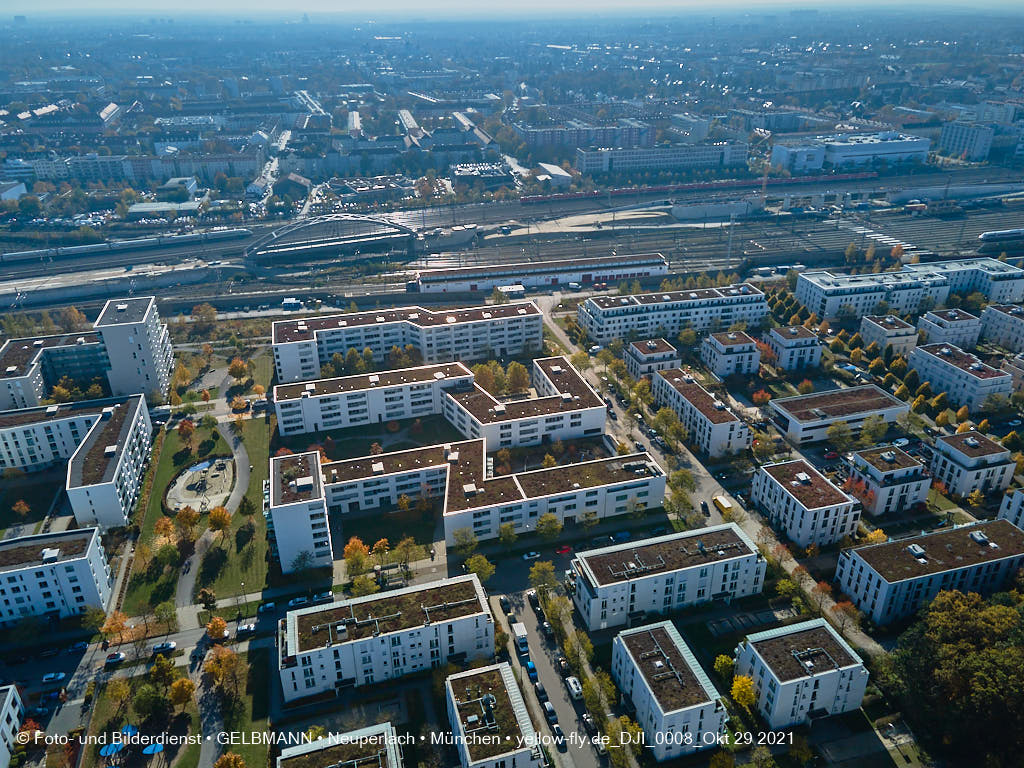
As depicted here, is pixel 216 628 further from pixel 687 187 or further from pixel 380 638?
pixel 687 187

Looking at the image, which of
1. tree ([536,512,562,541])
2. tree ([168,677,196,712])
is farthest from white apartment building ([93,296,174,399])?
tree ([536,512,562,541])

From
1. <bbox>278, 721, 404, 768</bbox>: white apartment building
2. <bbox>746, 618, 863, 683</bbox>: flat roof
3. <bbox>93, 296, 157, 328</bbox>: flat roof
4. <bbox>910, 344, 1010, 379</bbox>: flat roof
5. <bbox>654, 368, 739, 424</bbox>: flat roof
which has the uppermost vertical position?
<bbox>93, 296, 157, 328</bbox>: flat roof

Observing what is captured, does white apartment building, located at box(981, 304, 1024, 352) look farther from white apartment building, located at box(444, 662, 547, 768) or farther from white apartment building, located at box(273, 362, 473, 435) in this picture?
white apartment building, located at box(444, 662, 547, 768)

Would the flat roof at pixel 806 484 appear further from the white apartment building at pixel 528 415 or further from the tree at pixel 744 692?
the tree at pixel 744 692

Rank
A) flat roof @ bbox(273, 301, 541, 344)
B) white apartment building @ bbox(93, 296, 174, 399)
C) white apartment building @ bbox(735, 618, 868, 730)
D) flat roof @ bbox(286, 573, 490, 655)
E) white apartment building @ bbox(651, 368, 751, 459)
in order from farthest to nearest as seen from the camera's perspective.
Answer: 1. flat roof @ bbox(273, 301, 541, 344)
2. white apartment building @ bbox(93, 296, 174, 399)
3. white apartment building @ bbox(651, 368, 751, 459)
4. flat roof @ bbox(286, 573, 490, 655)
5. white apartment building @ bbox(735, 618, 868, 730)

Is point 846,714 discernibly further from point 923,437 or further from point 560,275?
point 560,275

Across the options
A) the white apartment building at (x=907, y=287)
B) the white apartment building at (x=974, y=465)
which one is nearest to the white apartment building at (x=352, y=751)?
the white apartment building at (x=974, y=465)

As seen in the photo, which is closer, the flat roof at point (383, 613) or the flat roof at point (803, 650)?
the flat roof at point (803, 650)
